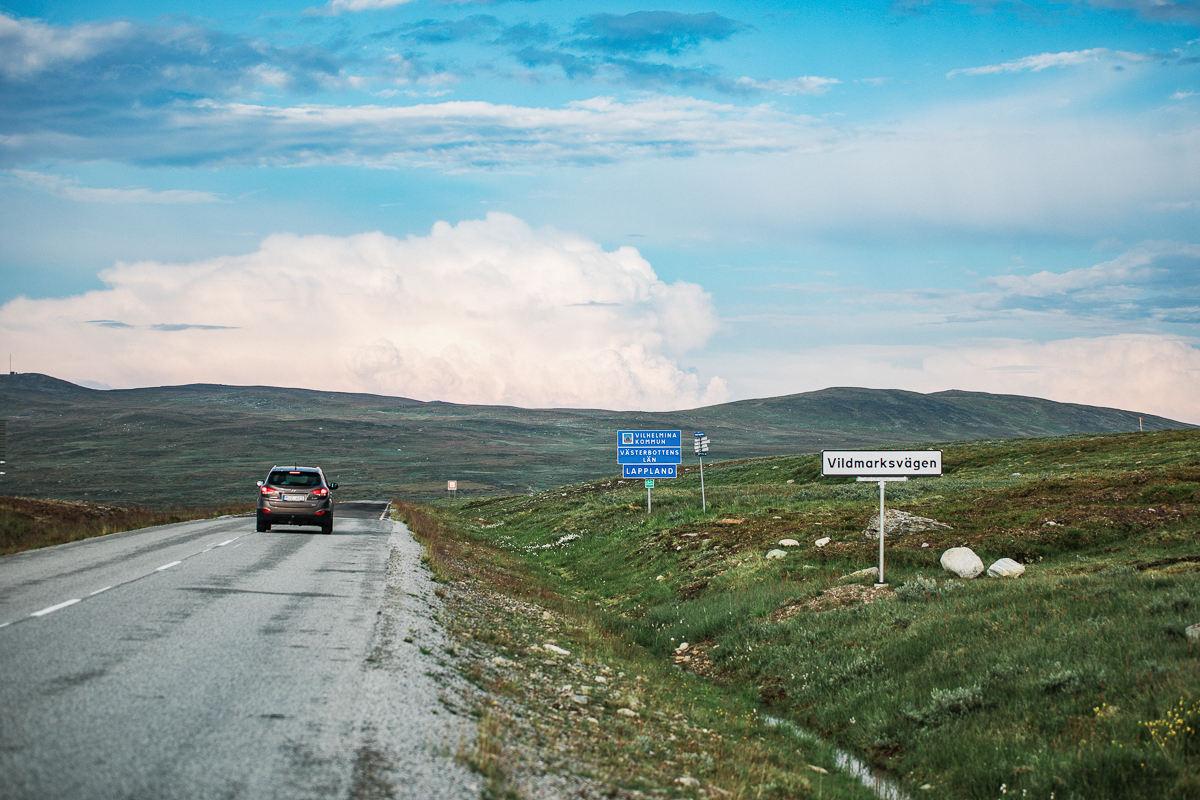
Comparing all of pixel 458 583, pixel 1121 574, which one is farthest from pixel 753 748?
pixel 458 583

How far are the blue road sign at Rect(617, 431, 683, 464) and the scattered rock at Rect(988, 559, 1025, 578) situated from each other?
2452 centimetres

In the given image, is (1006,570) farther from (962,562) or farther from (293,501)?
(293,501)

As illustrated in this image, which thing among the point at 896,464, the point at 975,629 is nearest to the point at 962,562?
the point at 896,464

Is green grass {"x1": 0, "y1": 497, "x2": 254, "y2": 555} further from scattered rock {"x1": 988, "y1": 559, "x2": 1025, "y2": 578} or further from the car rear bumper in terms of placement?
scattered rock {"x1": 988, "y1": 559, "x2": 1025, "y2": 578}

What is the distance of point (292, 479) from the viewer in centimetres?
2848

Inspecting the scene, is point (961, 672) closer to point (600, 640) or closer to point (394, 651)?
point (600, 640)

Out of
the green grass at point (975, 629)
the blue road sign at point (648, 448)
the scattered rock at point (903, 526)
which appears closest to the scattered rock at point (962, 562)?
the green grass at point (975, 629)

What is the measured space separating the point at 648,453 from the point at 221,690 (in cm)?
3333

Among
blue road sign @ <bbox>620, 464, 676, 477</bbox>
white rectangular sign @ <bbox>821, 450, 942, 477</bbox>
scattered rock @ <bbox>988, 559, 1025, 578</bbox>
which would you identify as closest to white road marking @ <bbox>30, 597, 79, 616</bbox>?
white rectangular sign @ <bbox>821, 450, 942, 477</bbox>

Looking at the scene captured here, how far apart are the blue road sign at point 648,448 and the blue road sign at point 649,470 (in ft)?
0.73

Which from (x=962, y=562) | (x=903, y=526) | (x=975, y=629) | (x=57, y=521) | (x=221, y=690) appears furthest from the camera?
(x=57, y=521)

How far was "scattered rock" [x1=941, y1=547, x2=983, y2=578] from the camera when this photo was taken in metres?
16.5

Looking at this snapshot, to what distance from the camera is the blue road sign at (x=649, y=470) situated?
39906 mm

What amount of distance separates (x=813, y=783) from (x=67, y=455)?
729 feet
